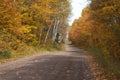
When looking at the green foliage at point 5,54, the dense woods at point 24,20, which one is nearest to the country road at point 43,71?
the green foliage at point 5,54

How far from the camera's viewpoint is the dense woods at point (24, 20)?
85.2 feet

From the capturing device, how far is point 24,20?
3816 cm

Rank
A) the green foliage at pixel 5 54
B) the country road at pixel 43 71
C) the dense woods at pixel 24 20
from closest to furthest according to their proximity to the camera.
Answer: the country road at pixel 43 71 < the green foliage at pixel 5 54 < the dense woods at pixel 24 20

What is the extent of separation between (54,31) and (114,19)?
38.6m

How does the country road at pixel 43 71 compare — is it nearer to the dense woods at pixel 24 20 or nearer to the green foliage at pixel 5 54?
the green foliage at pixel 5 54

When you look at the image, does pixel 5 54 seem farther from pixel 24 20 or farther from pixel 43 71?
pixel 24 20

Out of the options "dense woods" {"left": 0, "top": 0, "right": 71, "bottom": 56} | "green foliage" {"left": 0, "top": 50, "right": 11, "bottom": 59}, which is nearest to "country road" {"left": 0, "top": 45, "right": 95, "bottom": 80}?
"green foliage" {"left": 0, "top": 50, "right": 11, "bottom": 59}

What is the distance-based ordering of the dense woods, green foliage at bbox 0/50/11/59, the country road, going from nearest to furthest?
the country road
green foliage at bbox 0/50/11/59
the dense woods

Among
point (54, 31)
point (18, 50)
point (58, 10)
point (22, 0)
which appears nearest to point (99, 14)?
point (18, 50)

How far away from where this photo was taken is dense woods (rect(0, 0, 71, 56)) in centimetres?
2597

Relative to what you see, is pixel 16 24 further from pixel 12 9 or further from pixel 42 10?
pixel 42 10

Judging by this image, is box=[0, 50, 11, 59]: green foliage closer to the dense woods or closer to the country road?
the dense woods

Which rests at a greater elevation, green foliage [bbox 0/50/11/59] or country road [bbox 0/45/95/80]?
green foliage [bbox 0/50/11/59]

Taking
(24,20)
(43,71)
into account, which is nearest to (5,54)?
(43,71)
